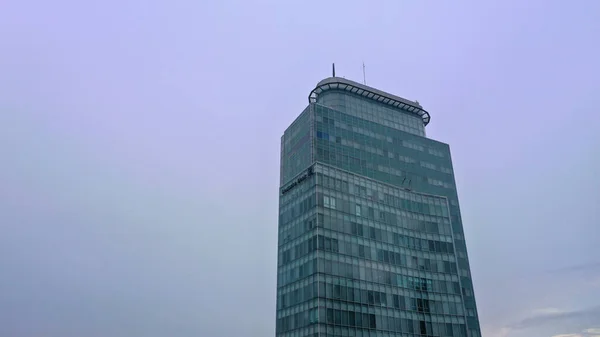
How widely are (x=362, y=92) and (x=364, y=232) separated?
38.5 m

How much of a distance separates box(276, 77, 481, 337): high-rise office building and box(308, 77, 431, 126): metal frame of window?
0.46 meters

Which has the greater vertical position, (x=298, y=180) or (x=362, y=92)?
(x=362, y=92)

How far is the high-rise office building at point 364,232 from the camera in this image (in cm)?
7662

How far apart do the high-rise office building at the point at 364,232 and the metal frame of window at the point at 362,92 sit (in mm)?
463

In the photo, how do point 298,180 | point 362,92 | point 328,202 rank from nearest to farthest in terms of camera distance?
1. point 328,202
2. point 298,180
3. point 362,92

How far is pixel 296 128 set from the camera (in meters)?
97.2

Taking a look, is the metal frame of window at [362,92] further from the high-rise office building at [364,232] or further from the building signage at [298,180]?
the building signage at [298,180]

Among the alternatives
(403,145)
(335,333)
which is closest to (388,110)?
(403,145)

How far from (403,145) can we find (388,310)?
39035 mm

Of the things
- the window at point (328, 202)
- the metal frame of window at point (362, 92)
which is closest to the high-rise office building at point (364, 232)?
the window at point (328, 202)

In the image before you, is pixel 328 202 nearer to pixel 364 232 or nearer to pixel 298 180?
pixel 298 180

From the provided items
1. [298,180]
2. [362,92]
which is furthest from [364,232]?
[362,92]

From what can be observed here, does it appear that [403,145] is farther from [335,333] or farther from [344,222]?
[335,333]

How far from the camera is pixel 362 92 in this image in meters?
108
